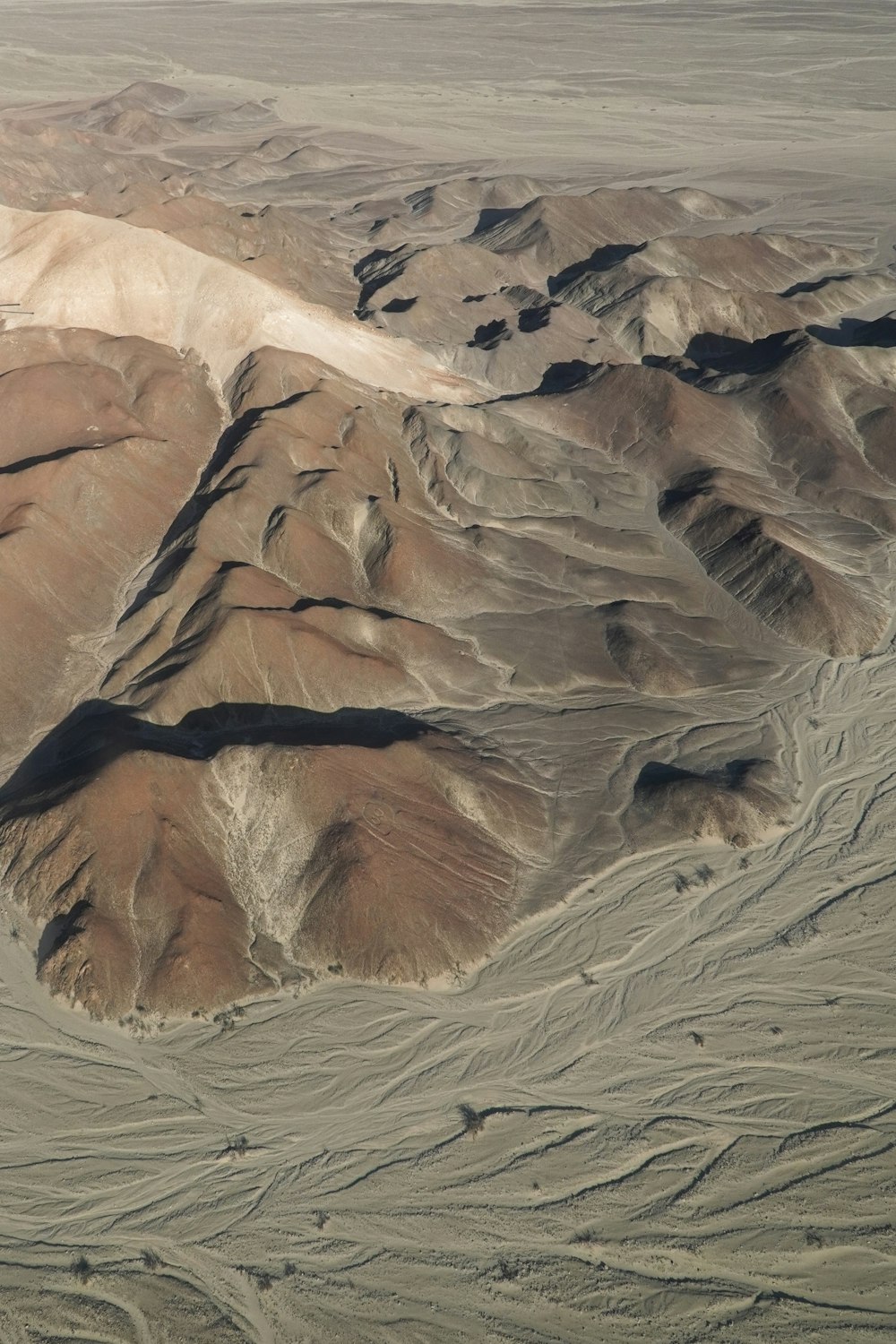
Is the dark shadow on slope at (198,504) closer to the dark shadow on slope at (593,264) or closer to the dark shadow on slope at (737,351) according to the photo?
the dark shadow on slope at (737,351)

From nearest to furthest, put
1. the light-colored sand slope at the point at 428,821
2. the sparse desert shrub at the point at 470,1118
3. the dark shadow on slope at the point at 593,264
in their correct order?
the light-colored sand slope at the point at 428,821 < the sparse desert shrub at the point at 470,1118 < the dark shadow on slope at the point at 593,264

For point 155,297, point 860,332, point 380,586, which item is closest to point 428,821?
point 380,586

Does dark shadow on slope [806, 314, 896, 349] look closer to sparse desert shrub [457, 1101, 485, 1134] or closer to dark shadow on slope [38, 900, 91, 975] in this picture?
sparse desert shrub [457, 1101, 485, 1134]

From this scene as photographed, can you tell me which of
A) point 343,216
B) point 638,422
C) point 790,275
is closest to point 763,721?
point 638,422

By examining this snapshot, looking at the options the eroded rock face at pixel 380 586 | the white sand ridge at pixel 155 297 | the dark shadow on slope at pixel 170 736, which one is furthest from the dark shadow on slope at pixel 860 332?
the dark shadow on slope at pixel 170 736

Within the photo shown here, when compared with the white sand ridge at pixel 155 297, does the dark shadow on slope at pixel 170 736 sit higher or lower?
lower

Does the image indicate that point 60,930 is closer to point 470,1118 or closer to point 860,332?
point 470,1118

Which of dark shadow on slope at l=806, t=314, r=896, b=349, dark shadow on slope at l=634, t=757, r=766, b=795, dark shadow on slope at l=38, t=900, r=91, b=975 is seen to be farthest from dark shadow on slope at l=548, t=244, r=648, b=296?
dark shadow on slope at l=38, t=900, r=91, b=975
